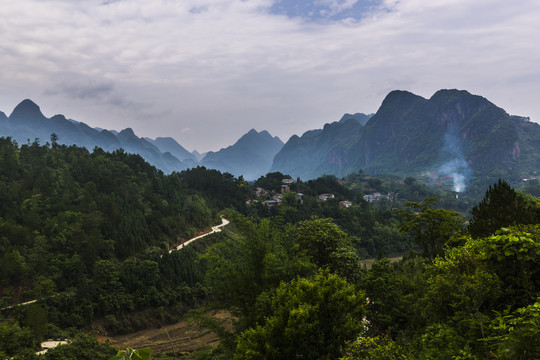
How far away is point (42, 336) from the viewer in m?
22.7

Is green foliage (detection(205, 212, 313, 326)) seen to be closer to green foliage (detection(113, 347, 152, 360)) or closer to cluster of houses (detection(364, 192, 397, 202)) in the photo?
green foliage (detection(113, 347, 152, 360))

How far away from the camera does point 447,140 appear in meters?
149

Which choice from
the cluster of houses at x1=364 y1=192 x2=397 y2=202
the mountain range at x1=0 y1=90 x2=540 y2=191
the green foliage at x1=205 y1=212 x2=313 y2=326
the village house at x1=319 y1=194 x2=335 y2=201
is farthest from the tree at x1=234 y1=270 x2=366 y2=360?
the mountain range at x1=0 y1=90 x2=540 y2=191

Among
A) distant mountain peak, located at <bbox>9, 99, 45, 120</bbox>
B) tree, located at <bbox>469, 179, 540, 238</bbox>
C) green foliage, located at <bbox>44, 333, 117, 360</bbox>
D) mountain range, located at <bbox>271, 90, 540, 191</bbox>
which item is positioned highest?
distant mountain peak, located at <bbox>9, 99, 45, 120</bbox>

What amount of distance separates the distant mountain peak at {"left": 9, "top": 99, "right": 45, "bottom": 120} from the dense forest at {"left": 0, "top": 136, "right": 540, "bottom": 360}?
156 m

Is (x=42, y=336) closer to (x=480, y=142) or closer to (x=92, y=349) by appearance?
(x=92, y=349)

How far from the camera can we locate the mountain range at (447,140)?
11906 centimetres

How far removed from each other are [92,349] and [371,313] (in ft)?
55.3

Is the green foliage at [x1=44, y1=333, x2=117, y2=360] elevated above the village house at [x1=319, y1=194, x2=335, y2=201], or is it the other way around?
the village house at [x1=319, y1=194, x2=335, y2=201]

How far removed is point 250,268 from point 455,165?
136012mm

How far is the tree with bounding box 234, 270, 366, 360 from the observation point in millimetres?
8633

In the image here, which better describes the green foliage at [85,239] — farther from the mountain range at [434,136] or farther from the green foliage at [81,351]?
the mountain range at [434,136]

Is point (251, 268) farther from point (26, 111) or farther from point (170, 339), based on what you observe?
point (26, 111)

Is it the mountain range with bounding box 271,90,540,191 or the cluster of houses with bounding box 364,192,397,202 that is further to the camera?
the mountain range with bounding box 271,90,540,191
